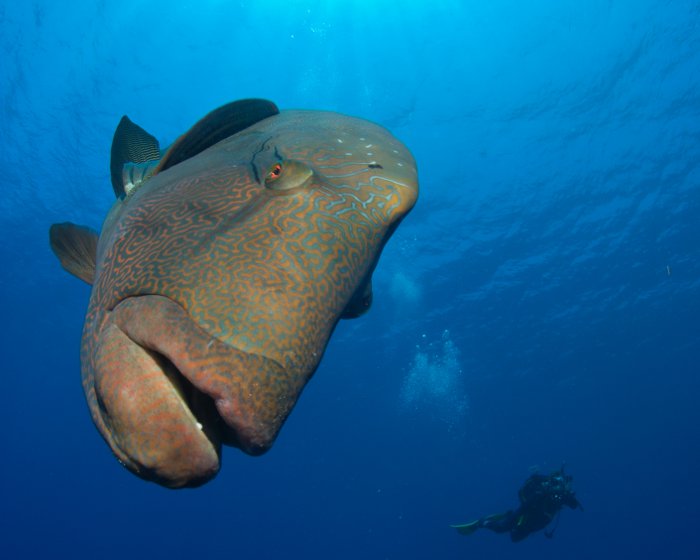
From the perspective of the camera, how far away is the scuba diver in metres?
13.6

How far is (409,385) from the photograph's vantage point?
178 ft

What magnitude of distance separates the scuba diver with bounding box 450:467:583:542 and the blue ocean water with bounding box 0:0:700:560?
51.3ft

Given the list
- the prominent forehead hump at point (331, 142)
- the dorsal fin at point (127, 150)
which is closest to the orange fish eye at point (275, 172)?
the prominent forehead hump at point (331, 142)

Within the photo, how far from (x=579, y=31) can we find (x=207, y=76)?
54.8 ft

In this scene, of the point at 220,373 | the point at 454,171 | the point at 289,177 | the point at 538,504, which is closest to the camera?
the point at 220,373

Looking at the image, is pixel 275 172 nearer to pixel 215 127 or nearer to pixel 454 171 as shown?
pixel 215 127

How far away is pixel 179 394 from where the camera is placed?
1.10 meters

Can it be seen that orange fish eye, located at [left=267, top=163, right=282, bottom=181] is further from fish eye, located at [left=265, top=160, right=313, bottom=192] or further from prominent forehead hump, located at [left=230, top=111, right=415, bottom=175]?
prominent forehead hump, located at [left=230, top=111, right=415, bottom=175]

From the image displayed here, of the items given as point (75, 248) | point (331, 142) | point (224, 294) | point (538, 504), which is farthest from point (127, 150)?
point (538, 504)

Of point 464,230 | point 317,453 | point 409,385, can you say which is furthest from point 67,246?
point 317,453

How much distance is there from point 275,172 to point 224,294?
64 cm

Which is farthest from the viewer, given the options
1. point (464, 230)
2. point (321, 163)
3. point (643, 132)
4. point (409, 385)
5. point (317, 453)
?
point (317, 453)

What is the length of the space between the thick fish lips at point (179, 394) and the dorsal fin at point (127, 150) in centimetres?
180

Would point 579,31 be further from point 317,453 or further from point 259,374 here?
point 317,453
